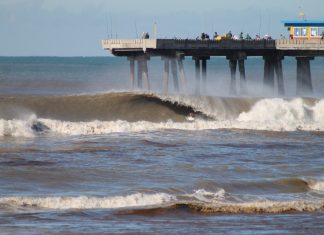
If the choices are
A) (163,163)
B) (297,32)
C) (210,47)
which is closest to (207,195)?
(163,163)

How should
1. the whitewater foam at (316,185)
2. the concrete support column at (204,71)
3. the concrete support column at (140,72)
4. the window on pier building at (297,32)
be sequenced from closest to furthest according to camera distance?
the whitewater foam at (316,185), the concrete support column at (140,72), the concrete support column at (204,71), the window on pier building at (297,32)

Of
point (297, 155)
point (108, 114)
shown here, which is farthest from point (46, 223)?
point (108, 114)


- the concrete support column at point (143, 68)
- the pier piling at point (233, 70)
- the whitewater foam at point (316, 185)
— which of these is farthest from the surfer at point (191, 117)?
the whitewater foam at point (316, 185)

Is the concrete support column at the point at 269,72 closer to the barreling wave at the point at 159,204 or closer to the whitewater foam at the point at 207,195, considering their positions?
the whitewater foam at the point at 207,195

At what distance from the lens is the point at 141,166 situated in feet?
96.4

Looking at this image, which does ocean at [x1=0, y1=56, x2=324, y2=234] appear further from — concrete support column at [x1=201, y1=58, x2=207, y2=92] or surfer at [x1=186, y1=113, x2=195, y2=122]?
concrete support column at [x1=201, y1=58, x2=207, y2=92]

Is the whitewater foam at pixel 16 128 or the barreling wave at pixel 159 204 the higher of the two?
the whitewater foam at pixel 16 128

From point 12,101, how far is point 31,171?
55.6ft

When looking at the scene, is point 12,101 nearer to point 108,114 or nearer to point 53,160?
point 108,114

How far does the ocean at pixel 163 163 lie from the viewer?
21172 millimetres

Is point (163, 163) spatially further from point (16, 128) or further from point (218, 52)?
point (218, 52)

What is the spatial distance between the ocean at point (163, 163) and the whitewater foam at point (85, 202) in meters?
0.03

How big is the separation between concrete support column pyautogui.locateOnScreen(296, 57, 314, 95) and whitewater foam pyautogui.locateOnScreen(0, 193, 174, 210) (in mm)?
27555

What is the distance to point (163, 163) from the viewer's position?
30.2 m
